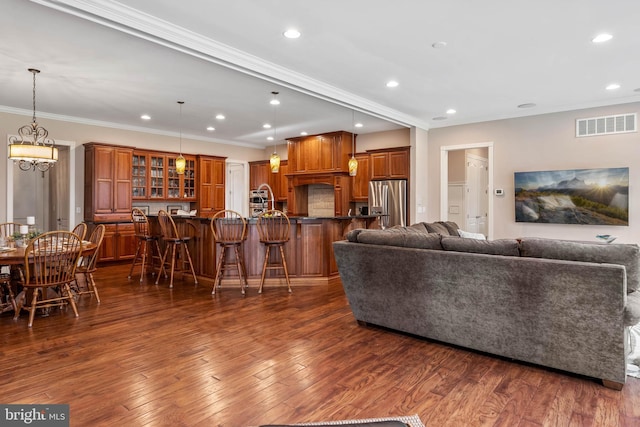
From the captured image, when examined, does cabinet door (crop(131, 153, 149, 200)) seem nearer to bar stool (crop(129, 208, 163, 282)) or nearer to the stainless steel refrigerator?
bar stool (crop(129, 208, 163, 282))

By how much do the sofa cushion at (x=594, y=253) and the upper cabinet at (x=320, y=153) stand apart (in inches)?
224

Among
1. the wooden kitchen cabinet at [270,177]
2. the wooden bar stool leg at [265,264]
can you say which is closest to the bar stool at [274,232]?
the wooden bar stool leg at [265,264]

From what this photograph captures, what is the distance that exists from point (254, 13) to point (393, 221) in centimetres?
501

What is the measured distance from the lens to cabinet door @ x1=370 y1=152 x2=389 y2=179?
302 inches

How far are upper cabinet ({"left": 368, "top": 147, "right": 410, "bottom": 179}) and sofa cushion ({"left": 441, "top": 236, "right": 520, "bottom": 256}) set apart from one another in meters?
4.50

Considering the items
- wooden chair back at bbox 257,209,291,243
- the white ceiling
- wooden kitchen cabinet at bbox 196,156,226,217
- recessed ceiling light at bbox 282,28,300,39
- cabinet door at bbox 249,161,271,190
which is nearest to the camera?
the white ceiling

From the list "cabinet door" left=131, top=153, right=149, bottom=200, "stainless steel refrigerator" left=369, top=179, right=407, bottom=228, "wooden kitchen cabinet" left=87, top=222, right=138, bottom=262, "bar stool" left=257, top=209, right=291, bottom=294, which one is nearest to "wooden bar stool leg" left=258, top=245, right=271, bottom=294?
"bar stool" left=257, top=209, right=291, bottom=294

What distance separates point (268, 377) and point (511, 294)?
1770 mm

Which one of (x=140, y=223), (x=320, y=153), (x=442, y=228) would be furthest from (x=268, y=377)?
(x=320, y=153)

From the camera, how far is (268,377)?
254cm

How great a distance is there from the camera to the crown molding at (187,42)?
282cm

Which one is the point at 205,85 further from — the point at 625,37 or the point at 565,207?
the point at 565,207

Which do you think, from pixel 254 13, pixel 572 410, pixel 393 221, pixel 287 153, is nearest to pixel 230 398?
pixel 572 410
